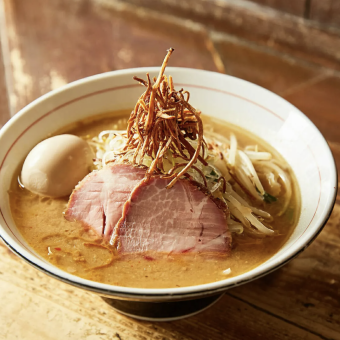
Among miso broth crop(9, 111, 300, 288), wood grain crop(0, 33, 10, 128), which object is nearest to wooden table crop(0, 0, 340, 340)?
wood grain crop(0, 33, 10, 128)

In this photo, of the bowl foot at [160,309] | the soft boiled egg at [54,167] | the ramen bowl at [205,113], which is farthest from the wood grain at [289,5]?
the bowl foot at [160,309]

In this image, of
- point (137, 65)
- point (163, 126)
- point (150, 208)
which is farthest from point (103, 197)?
point (137, 65)

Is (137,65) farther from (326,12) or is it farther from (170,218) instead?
(170,218)

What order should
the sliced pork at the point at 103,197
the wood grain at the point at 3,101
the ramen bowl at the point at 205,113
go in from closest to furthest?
the ramen bowl at the point at 205,113, the sliced pork at the point at 103,197, the wood grain at the point at 3,101

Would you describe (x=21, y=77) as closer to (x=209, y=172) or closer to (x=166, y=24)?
(x=166, y=24)

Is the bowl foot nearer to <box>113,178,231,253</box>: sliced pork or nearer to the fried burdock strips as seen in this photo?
<box>113,178,231,253</box>: sliced pork

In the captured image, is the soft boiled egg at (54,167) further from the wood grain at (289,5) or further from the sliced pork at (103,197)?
the wood grain at (289,5)
